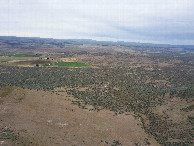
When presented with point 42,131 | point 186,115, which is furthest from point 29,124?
point 186,115

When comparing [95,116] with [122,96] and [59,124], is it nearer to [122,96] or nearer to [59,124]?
[59,124]

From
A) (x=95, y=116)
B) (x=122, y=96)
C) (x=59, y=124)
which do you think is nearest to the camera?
(x=59, y=124)

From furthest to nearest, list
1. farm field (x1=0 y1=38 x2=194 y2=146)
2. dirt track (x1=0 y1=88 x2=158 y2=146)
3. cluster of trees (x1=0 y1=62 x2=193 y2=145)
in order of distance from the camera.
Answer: cluster of trees (x1=0 y1=62 x2=193 y2=145)
farm field (x1=0 y1=38 x2=194 y2=146)
dirt track (x1=0 y1=88 x2=158 y2=146)

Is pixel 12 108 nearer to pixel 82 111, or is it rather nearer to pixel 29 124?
pixel 29 124

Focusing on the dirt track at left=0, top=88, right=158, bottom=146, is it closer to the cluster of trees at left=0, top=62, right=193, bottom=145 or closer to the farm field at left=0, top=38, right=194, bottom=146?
the farm field at left=0, top=38, right=194, bottom=146

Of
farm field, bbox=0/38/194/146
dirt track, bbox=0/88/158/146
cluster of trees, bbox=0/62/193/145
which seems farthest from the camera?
cluster of trees, bbox=0/62/193/145

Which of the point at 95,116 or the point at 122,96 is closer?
the point at 95,116

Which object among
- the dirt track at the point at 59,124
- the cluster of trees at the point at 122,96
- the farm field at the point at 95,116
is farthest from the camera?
the cluster of trees at the point at 122,96

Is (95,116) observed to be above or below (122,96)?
below

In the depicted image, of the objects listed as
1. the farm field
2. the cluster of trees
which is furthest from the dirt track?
the cluster of trees

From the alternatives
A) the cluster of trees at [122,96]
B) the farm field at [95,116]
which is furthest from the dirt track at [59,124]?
the cluster of trees at [122,96]

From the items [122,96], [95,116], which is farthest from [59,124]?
[122,96]

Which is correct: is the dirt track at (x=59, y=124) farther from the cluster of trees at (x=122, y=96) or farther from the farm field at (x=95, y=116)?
the cluster of trees at (x=122, y=96)
